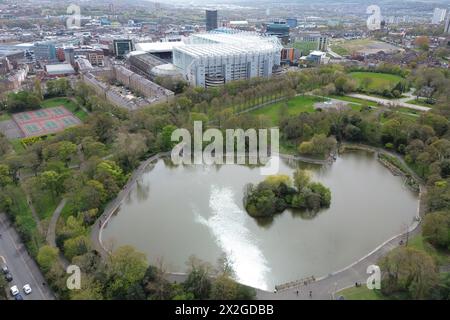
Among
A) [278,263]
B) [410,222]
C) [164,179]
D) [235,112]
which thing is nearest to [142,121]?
[164,179]

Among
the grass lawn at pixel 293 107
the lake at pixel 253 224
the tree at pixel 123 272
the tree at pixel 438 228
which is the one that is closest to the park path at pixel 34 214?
the lake at pixel 253 224

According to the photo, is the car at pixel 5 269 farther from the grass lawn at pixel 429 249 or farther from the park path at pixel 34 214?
the grass lawn at pixel 429 249

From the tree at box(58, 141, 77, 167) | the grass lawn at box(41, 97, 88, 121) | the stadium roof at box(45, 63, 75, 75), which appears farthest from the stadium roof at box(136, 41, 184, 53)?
the tree at box(58, 141, 77, 167)

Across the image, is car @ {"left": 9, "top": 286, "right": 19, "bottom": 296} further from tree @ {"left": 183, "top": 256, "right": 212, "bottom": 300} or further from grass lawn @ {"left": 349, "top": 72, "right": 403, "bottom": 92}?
grass lawn @ {"left": 349, "top": 72, "right": 403, "bottom": 92}

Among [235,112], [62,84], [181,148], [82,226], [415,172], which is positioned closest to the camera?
[82,226]

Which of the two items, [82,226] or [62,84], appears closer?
[82,226]

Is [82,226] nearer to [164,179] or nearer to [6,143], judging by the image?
[164,179]
